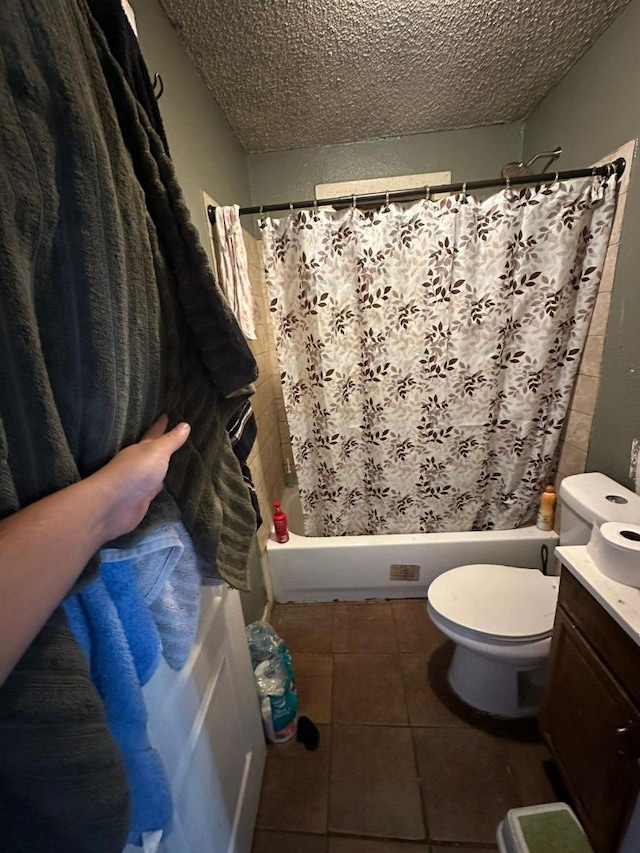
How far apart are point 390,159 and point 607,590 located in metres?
2.13

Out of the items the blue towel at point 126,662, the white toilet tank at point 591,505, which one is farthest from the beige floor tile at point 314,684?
the white toilet tank at point 591,505

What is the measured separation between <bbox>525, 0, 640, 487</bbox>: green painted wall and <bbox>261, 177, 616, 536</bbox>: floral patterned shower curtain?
0.41 ft

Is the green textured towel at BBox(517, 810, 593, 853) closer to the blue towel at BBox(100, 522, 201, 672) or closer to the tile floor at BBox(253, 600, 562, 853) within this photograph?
the tile floor at BBox(253, 600, 562, 853)

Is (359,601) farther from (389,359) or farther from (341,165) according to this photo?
(341,165)

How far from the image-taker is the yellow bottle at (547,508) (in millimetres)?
1570

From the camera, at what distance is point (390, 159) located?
182cm

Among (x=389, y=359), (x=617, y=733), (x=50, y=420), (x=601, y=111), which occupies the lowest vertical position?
(x=617, y=733)

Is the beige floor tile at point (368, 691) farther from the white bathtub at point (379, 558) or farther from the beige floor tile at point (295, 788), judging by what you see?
the white bathtub at point (379, 558)

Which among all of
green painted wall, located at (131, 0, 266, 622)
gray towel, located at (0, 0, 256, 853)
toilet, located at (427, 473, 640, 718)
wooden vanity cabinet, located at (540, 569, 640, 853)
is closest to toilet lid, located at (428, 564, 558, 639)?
toilet, located at (427, 473, 640, 718)

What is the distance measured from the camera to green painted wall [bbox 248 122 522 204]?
5.82 ft

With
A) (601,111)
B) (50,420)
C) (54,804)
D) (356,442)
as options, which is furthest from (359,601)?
(601,111)

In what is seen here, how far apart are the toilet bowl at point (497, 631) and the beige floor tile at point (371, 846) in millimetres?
457

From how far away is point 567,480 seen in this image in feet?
4.19

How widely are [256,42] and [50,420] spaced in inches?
60.1
